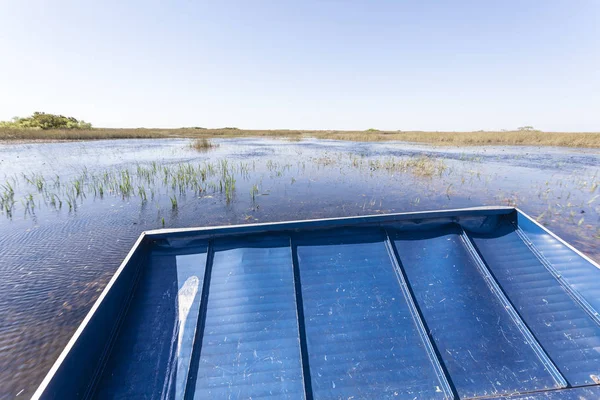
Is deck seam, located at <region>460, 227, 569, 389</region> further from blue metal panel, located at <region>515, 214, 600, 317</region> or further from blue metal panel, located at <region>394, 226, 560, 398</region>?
blue metal panel, located at <region>515, 214, 600, 317</region>

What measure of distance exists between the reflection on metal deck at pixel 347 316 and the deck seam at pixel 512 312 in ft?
0.05

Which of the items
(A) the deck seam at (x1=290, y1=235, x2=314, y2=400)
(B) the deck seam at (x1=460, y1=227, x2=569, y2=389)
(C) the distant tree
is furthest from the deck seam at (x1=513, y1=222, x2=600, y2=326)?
(C) the distant tree

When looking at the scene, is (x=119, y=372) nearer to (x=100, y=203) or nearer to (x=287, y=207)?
(x=287, y=207)

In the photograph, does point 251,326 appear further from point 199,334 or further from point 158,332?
point 158,332

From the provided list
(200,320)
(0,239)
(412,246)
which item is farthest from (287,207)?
(0,239)

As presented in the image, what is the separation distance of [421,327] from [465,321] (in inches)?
22.1

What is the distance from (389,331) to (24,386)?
14.6 feet

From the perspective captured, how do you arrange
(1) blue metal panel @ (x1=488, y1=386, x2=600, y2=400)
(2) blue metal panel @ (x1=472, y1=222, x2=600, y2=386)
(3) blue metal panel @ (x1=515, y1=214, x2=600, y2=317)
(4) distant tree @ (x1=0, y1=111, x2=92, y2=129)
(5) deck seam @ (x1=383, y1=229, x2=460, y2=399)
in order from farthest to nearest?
(4) distant tree @ (x1=0, y1=111, x2=92, y2=129) → (3) blue metal panel @ (x1=515, y1=214, x2=600, y2=317) → (2) blue metal panel @ (x1=472, y1=222, x2=600, y2=386) → (5) deck seam @ (x1=383, y1=229, x2=460, y2=399) → (1) blue metal panel @ (x1=488, y1=386, x2=600, y2=400)

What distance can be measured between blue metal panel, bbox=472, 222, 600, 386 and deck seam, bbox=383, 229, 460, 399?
118cm

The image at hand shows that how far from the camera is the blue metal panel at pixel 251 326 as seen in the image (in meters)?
2.29

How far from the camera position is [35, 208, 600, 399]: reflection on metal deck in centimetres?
229

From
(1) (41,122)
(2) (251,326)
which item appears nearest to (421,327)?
(2) (251,326)

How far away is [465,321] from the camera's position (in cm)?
284

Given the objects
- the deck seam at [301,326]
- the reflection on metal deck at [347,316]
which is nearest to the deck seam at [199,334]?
the reflection on metal deck at [347,316]
